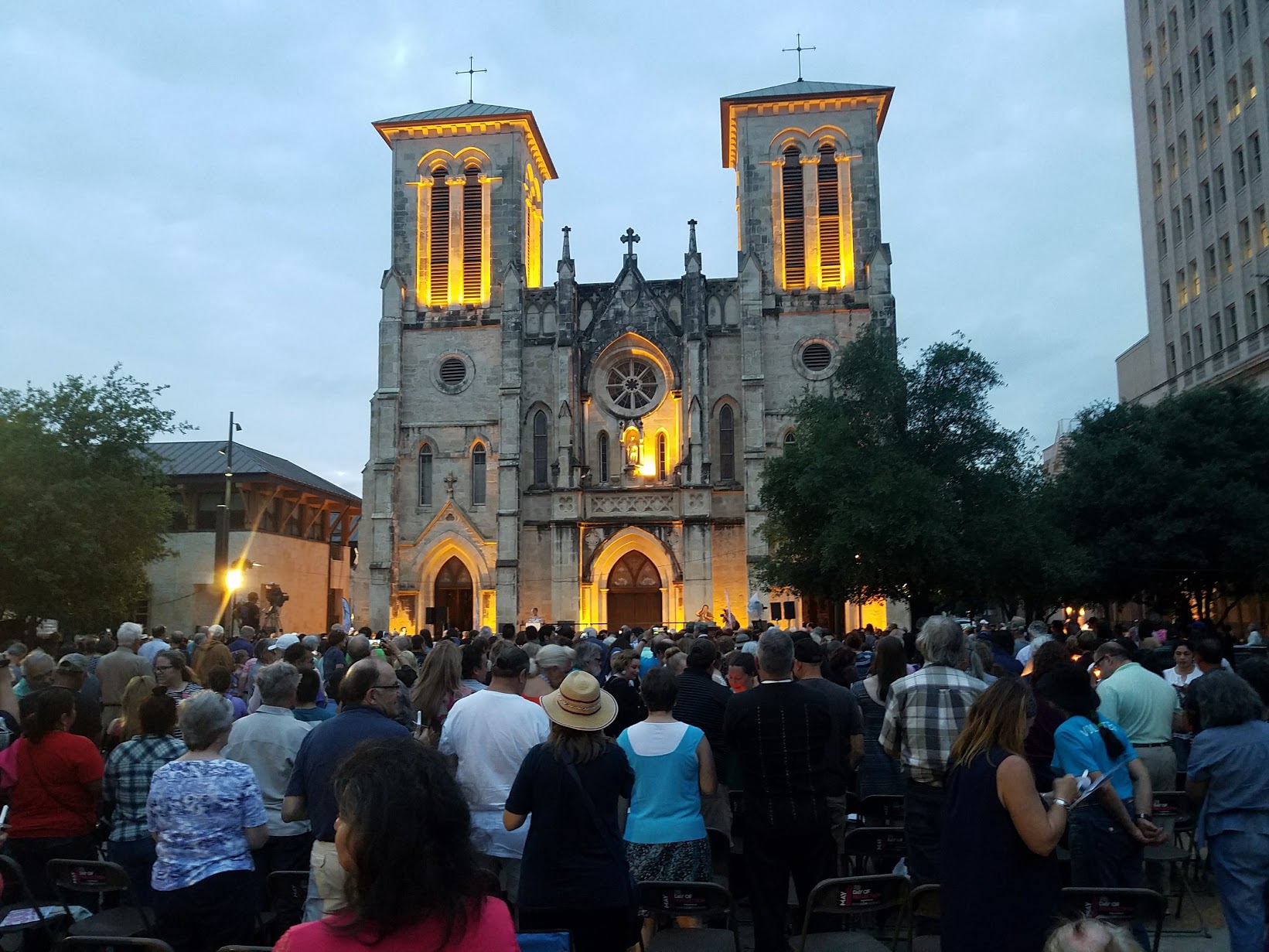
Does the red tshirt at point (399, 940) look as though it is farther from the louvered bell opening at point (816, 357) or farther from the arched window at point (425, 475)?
the arched window at point (425, 475)

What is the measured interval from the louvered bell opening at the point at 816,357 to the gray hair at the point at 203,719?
34725 millimetres

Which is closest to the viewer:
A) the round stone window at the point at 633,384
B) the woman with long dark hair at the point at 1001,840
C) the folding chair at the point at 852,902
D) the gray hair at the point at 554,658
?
the woman with long dark hair at the point at 1001,840

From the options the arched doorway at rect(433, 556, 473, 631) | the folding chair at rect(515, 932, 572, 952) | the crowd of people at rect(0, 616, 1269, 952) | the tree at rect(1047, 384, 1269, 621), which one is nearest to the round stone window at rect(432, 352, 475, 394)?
the arched doorway at rect(433, 556, 473, 631)

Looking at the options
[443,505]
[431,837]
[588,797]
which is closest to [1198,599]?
[443,505]

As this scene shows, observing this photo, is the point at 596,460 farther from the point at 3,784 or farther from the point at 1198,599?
the point at 3,784

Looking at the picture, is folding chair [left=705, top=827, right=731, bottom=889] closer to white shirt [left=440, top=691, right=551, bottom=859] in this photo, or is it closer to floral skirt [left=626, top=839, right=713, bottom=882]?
floral skirt [left=626, top=839, right=713, bottom=882]

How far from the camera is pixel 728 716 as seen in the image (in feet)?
20.2

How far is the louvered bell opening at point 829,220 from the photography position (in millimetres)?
39375

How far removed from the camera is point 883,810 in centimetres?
818

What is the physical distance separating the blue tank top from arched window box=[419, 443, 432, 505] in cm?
3434

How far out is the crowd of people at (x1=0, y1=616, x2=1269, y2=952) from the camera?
2670 mm

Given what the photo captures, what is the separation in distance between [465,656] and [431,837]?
19.0 ft

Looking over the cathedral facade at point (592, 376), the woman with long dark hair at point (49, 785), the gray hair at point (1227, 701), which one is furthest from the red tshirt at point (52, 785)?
the cathedral facade at point (592, 376)

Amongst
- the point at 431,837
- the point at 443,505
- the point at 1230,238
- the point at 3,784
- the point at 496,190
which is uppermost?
the point at 496,190
